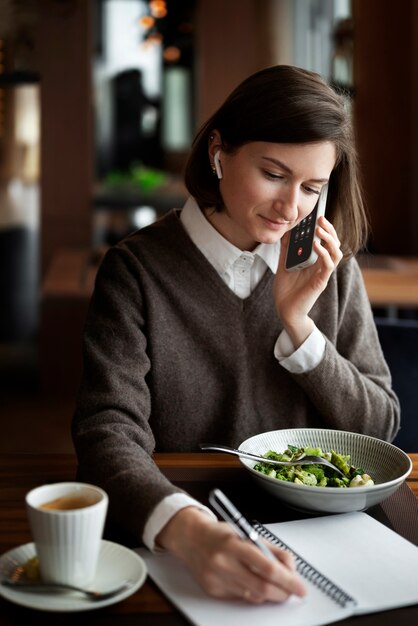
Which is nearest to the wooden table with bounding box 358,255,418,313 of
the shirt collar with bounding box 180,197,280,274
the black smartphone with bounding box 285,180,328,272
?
the shirt collar with bounding box 180,197,280,274

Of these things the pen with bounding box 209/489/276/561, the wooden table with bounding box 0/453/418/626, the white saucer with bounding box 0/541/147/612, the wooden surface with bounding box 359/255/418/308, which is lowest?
the wooden surface with bounding box 359/255/418/308

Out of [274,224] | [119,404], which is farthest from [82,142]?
[119,404]

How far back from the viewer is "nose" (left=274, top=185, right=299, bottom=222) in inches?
53.4

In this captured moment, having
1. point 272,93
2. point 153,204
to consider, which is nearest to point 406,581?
point 272,93

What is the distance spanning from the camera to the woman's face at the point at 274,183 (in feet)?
4.42

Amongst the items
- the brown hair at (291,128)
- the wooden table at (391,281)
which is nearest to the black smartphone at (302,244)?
the brown hair at (291,128)

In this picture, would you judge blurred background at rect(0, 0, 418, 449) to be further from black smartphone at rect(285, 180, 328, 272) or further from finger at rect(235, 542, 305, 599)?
finger at rect(235, 542, 305, 599)

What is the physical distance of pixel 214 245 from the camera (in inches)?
59.6

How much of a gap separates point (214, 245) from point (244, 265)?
0.06 meters

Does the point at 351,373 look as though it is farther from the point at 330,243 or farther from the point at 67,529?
the point at 67,529

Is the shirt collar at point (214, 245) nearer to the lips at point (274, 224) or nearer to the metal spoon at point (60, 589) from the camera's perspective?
the lips at point (274, 224)

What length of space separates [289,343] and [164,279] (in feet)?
0.80

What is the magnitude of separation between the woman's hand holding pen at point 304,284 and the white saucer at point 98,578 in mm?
577

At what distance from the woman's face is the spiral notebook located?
0.50 meters
